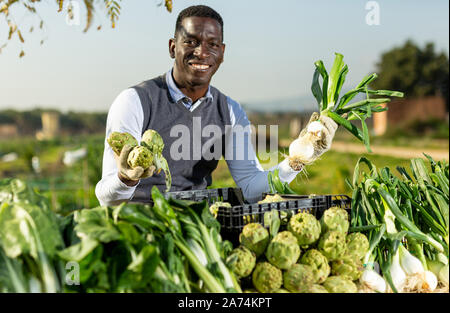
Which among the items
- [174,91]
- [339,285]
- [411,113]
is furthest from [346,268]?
[411,113]

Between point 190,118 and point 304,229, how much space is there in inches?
55.3

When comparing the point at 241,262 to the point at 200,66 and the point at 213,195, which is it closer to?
the point at 213,195

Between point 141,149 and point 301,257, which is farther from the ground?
point 141,149

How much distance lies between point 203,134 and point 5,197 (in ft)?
5.20

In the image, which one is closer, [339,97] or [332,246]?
[332,246]

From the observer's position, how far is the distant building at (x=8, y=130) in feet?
47.9

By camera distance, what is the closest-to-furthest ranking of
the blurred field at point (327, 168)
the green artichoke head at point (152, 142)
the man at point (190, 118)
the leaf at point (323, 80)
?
the green artichoke head at point (152, 142), the leaf at point (323, 80), the man at point (190, 118), the blurred field at point (327, 168)

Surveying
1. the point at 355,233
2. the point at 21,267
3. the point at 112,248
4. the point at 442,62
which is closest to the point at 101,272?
the point at 112,248

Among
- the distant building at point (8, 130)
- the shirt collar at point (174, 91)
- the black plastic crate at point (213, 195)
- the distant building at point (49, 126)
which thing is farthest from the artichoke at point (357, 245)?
the distant building at point (8, 130)

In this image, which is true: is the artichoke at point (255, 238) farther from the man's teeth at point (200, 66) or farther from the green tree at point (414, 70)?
the green tree at point (414, 70)

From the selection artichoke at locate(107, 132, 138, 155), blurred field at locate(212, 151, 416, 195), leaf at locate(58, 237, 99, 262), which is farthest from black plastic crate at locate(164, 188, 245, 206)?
blurred field at locate(212, 151, 416, 195)

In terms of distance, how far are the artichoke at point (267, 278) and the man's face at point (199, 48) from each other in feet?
4.56

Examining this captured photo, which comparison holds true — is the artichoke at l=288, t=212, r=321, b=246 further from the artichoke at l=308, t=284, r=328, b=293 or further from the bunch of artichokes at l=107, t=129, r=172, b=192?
the bunch of artichokes at l=107, t=129, r=172, b=192

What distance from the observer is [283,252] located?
4.66 feet
